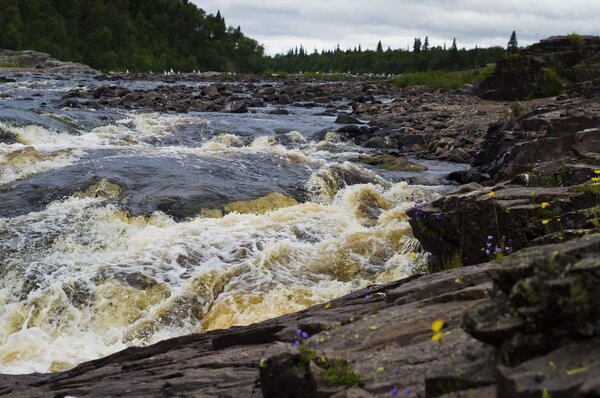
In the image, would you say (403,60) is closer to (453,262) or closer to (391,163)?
(391,163)

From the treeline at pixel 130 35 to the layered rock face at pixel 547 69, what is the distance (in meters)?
78.7

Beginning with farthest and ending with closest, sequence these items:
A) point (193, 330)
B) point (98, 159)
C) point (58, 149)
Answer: point (58, 149)
point (98, 159)
point (193, 330)

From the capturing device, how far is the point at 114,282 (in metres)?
9.88

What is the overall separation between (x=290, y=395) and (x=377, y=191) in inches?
423

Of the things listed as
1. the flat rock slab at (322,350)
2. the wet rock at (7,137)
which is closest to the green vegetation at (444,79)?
the wet rock at (7,137)

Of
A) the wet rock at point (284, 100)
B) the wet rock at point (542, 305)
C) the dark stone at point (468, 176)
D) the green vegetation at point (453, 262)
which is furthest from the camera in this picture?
the wet rock at point (284, 100)

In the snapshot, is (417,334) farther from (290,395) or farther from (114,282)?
(114,282)

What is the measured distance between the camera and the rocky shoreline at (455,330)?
3262 millimetres

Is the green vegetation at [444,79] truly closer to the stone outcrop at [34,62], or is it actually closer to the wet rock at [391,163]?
the wet rock at [391,163]

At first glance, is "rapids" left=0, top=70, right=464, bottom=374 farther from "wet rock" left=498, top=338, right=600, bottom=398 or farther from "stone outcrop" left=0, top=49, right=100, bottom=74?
"stone outcrop" left=0, top=49, right=100, bottom=74

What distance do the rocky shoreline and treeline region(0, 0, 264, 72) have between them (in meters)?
98.4

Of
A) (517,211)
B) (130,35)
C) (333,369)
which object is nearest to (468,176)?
(517,211)

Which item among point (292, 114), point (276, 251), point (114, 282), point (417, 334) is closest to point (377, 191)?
point (276, 251)

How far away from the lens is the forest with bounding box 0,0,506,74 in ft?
339
